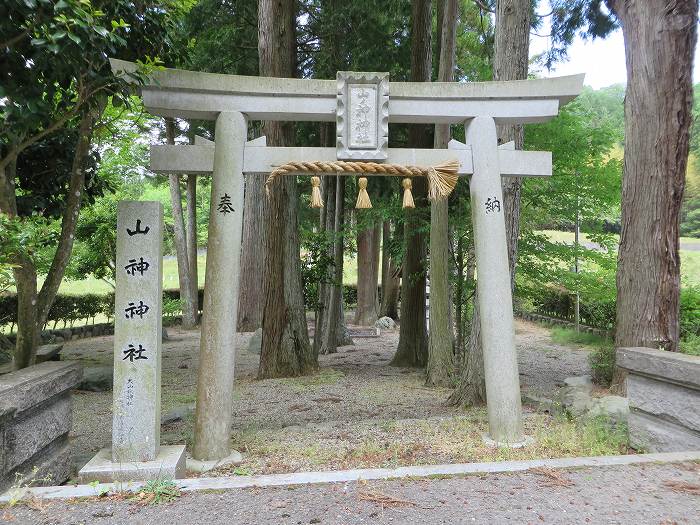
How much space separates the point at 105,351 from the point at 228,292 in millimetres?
9740

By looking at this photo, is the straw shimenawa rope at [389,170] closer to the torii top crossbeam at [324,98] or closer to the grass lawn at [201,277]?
the torii top crossbeam at [324,98]

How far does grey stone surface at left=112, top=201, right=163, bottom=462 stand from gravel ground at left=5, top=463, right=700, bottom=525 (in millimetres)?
747

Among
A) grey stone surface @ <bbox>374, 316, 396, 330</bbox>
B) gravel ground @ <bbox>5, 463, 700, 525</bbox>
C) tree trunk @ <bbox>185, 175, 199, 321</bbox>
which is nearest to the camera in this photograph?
gravel ground @ <bbox>5, 463, 700, 525</bbox>

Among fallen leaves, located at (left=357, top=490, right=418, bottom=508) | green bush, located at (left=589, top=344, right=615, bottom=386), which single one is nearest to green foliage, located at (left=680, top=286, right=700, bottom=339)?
green bush, located at (left=589, top=344, right=615, bottom=386)

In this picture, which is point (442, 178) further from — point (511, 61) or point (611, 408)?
point (611, 408)

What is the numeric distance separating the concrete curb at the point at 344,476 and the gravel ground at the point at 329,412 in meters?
0.62

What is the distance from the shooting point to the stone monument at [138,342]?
4.03 m

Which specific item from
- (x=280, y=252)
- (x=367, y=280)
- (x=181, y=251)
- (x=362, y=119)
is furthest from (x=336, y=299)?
(x=362, y=119)

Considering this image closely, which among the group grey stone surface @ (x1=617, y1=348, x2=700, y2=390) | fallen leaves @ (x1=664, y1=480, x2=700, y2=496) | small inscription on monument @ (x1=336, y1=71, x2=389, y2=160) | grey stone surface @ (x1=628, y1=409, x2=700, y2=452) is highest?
small inscription on monument @ (x1=336, y1=71, x2=389, y2=160)

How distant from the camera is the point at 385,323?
1883cm

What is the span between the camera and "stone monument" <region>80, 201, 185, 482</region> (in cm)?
403

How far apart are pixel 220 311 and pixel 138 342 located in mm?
765

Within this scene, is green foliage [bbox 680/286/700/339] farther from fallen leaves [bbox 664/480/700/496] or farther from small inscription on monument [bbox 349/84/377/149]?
small inscription on monument [bbox 349/84/377/149]

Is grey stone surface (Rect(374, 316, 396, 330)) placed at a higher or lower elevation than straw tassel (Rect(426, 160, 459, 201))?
lower
